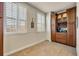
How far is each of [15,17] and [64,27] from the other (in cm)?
440

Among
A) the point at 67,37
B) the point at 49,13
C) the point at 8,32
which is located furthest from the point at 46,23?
the point at 8,32

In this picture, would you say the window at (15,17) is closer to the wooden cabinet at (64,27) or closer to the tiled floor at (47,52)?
the tiled floor at (47,52)

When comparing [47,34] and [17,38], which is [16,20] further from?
[47,34]

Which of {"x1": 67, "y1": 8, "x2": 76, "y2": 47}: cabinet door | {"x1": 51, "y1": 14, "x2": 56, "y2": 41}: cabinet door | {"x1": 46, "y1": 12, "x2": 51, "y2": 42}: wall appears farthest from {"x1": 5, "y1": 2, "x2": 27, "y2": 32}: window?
{"x1": 46, "y1": 12, "x2": 51, "y2": 42}: wall

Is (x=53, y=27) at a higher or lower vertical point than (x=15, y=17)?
lower

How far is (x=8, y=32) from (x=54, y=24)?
15.0 ft

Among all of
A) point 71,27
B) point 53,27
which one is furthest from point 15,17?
point 53,27

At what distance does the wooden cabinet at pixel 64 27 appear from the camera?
19.8 ft

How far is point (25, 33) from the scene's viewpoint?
5293 millimetres

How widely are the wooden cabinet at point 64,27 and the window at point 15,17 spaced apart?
9.10 ft

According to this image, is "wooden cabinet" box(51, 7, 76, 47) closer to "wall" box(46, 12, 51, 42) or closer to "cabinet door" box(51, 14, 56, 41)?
"cabinet door" box(51, 14, 56, 41)

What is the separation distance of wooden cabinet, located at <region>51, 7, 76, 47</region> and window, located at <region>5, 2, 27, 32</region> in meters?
2.77

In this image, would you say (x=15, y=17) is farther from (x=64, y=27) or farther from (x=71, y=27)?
(x=64, y=27)

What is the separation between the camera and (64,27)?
7.84 metres
